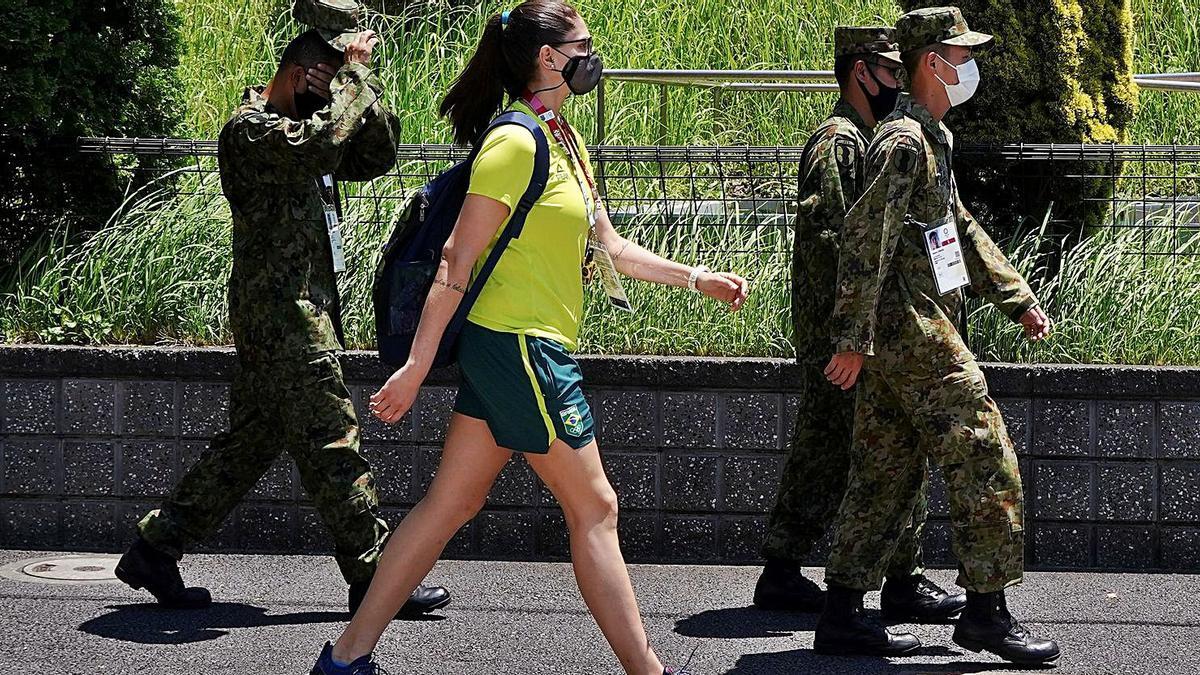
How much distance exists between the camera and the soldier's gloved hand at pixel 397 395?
418 cm

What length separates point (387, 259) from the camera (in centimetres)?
455

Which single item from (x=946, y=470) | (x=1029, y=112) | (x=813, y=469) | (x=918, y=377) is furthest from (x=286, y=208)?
(x=1029, y=112)

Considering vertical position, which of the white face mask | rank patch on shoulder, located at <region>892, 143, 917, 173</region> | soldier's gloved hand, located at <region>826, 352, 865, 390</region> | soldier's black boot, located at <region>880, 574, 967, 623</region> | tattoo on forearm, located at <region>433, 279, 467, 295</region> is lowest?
soldier's black boot, located at <region>880, 574, 967, 623</region>

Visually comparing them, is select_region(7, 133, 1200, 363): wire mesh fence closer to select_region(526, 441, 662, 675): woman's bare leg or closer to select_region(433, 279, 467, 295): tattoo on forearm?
select_region(526, 441, 662, 675): woman's bare leg

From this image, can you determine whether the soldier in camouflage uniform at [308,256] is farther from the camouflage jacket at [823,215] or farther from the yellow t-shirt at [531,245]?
the camouflage jacket at [823,215]

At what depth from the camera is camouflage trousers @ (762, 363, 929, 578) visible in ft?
18.7

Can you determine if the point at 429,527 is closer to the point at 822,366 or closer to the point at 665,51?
the point at 822,366

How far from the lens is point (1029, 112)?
300 inches

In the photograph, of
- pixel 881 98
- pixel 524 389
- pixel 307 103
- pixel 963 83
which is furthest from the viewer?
pixel 881 98

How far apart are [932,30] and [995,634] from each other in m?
1.80

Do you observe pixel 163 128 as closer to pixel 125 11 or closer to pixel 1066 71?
pixel 125 11

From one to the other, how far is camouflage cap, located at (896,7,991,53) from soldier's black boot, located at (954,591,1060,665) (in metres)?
1.64

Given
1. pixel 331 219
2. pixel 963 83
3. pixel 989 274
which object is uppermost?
pixel 963 83

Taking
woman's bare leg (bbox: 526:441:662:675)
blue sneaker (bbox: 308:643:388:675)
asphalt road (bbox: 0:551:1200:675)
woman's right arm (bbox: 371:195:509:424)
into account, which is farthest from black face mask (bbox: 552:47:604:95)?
asphalt road (bbox: 0:551:1200:675)
